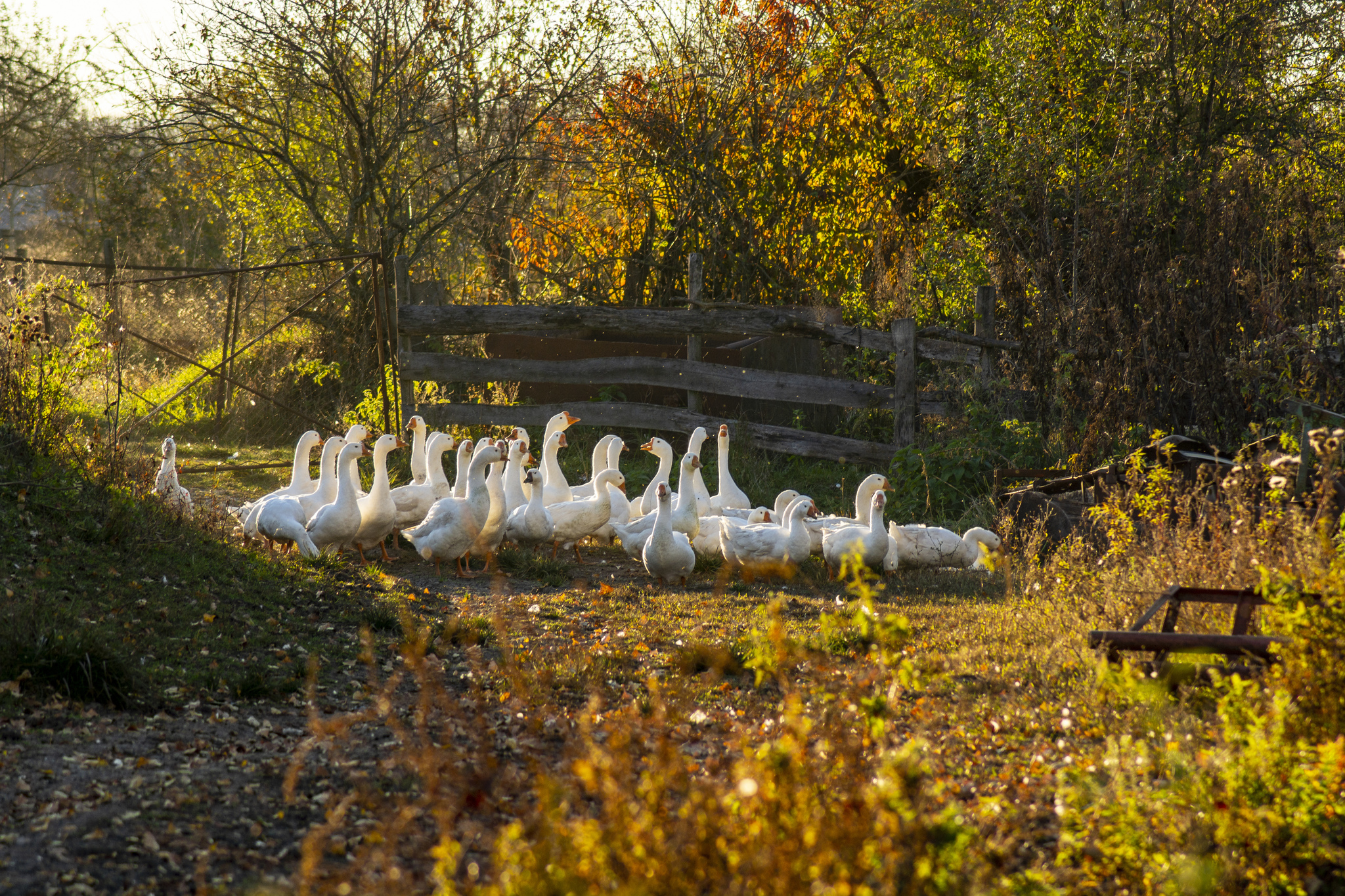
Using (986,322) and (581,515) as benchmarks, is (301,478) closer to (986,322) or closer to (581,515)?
(581,515)

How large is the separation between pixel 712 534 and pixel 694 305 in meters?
4.01

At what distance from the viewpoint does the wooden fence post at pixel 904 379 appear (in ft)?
34.1

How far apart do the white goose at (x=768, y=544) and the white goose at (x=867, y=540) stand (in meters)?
0.18

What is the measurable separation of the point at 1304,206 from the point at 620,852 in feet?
29.7

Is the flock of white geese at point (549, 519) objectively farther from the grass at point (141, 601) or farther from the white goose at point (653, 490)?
the grass at point (141, 601)

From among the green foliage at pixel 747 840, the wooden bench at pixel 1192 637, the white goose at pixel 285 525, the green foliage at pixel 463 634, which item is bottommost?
the green foliage at pixel 463 634

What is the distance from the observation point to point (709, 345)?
13.6m

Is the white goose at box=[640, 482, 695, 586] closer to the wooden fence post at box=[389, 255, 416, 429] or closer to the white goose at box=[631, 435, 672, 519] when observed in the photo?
the white goose at box=[631, 435, 672, 519]

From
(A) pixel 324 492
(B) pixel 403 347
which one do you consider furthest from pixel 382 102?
(A) pixel 324 492

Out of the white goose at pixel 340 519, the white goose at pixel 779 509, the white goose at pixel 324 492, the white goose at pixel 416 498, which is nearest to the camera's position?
the white goose at pixel 340 519

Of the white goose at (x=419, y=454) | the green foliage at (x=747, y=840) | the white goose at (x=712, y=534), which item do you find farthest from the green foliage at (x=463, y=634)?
the white goose at (x=419, y=454)

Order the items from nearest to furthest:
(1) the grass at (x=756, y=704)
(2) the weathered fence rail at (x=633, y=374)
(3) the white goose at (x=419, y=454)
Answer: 1. (1) the grass at (x=756, y=704)
2. (3) the white goose at (x=419, y=454)
3. (2) the weathered fence rail at (x=633, y=374)

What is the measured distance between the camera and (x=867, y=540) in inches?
300

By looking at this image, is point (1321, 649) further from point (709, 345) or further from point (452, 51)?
point (452, 51)
